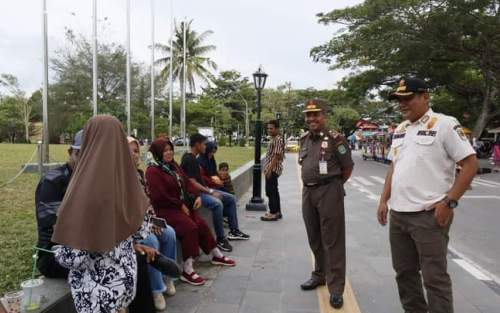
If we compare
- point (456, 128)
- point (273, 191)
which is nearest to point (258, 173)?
point (273, 191)

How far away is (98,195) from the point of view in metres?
1.95

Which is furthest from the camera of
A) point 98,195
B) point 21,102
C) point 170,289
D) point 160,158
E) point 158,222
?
point 21,102

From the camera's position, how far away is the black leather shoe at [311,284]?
13.0 ft

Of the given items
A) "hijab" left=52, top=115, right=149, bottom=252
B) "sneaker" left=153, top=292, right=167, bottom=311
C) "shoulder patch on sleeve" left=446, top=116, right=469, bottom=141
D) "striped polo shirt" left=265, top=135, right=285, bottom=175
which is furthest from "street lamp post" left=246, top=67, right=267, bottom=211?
"hijab" left=52, top=115, right=149, bottom=252

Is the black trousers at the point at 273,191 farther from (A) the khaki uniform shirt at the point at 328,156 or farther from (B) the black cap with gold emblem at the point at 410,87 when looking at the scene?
(B) the black cap with gold emblem at the point at 410,87

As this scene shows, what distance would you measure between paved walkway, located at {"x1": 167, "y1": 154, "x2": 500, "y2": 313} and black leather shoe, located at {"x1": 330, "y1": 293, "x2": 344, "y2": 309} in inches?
2.1

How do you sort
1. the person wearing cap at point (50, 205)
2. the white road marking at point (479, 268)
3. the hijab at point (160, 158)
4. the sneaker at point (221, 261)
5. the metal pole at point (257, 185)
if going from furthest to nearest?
the metal pole at point (257, 185) → the sneaker at point (221, 261) → the white road marking at point (479, 268) → the hijab at point (160, 158) → the person wearing cap at point (50, 205)

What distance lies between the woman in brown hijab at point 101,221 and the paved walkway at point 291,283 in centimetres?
143

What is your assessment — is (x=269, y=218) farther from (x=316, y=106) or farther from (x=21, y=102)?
(x=21, y=102)

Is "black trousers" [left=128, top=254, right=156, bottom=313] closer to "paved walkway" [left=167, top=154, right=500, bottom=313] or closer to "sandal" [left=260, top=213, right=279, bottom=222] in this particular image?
"paved walkway" [left=167, top=154, right=500, bottom=313]

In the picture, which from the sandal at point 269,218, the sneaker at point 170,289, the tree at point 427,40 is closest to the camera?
the sneaker at point 170,289

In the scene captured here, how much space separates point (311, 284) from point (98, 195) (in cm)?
264

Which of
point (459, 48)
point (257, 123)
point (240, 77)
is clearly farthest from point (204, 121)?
point (257, 123)

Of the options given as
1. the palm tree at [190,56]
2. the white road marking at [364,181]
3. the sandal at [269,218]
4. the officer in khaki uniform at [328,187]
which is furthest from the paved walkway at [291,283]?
the palm tree at [190,56]
